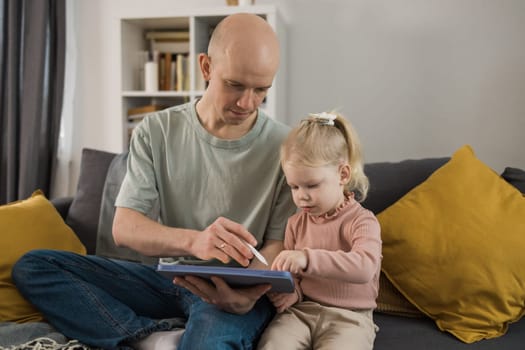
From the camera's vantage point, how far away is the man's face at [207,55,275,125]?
1459 mm

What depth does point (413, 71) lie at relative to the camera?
2.65 meters

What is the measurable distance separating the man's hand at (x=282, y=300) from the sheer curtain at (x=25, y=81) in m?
1.84

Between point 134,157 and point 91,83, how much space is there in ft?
5.41

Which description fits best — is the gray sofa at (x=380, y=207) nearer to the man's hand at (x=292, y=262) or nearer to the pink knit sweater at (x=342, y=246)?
the pink knit sweater at (x=342, y=246)

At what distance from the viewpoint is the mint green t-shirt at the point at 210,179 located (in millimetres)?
→ 1631

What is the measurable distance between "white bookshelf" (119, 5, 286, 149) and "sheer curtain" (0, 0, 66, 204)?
411 millimetres

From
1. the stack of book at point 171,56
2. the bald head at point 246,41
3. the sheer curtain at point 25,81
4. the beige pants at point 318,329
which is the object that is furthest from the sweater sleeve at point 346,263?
the sheer curtain at point 25,81

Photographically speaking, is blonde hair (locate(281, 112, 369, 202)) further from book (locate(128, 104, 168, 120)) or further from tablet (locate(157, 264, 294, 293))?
book (locate(128, 104, 168, 120))

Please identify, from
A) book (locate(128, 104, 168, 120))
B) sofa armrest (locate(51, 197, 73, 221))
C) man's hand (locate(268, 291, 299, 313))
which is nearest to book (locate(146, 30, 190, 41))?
book (locate(128, 104, 168, 120))

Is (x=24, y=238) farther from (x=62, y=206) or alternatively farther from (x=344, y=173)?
(x=344, y=173)

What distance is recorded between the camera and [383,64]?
106 inches

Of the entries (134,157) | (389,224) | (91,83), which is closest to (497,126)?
(389,224)

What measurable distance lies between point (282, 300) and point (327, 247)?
175mm

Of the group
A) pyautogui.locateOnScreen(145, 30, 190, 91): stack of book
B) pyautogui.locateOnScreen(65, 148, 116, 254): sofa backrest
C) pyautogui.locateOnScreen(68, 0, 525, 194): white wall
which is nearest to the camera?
pyautogui.locateOnScreen(65, 148, 116, 254): sofa backrest
